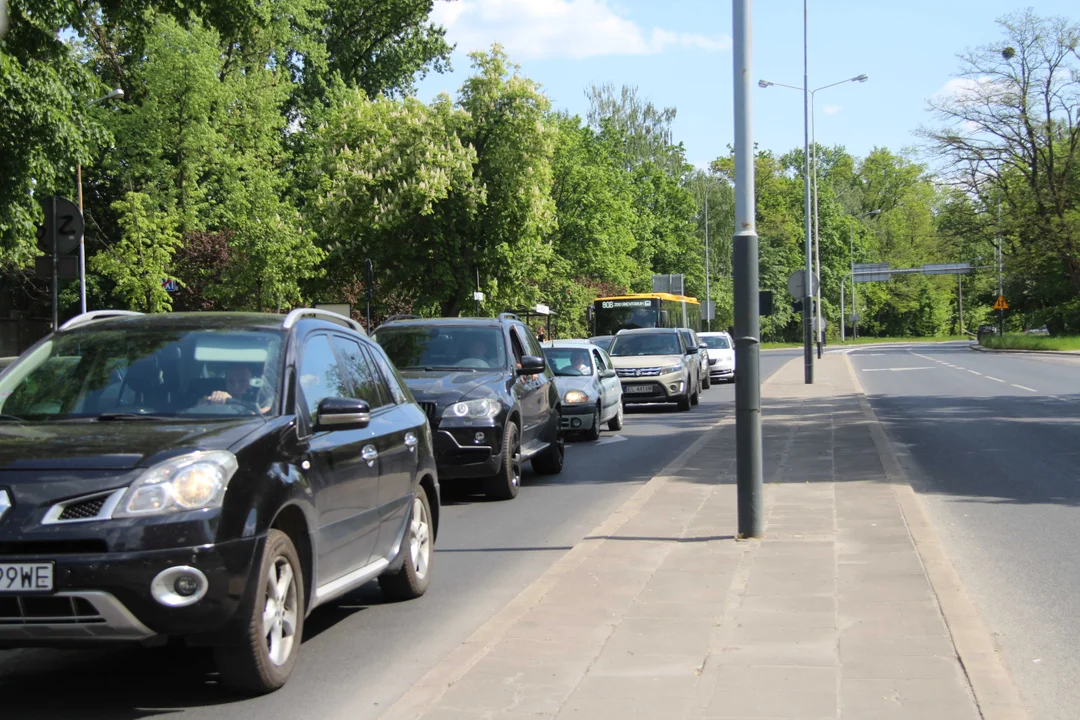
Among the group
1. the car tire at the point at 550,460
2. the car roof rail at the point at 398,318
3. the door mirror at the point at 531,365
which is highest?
the car roof rail at the point at 398,318

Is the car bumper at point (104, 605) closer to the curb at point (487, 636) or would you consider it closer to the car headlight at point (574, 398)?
the curb at point (487, 636)

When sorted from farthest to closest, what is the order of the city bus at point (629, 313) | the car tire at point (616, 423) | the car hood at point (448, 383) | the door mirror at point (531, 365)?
the city bus at point (629, 313), the car tire at point (616, 423), the door mirror at point (531, 365), the car hood at point (448, 383)

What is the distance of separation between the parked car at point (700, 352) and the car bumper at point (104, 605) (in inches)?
876

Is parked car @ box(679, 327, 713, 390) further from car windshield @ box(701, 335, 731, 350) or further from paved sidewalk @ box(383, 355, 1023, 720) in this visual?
paved sidewalk @ box(383, 355, 1023, 720)

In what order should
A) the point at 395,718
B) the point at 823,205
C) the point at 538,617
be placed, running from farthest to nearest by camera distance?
the point at 823,205
the point at 538,617
the point at 395,718

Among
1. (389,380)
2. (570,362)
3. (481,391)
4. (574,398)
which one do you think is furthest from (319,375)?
(570,362)

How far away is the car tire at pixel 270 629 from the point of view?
16.6 ft

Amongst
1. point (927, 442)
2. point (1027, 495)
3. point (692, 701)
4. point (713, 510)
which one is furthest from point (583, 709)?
point (927, 442)

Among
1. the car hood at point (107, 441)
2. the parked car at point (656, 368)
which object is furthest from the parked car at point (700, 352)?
the car hood at point (107, 441)

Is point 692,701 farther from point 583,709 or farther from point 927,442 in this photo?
point 927,442

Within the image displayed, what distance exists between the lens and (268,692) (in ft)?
17.4

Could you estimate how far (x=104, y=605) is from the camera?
15.4 feet

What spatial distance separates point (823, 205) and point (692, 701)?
10594 cm

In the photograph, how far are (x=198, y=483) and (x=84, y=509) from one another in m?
0.43
